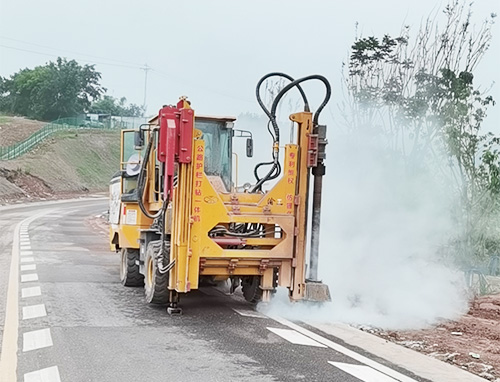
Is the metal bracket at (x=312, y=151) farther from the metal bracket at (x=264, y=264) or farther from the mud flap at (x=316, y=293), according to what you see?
the mud flap at (x=316, y=293)

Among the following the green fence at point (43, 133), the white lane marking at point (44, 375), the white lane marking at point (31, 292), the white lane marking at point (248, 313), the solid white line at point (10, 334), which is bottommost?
the solid white line at point (10, 334)

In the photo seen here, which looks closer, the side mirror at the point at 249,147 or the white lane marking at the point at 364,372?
the white lane marking at the point at 364,372

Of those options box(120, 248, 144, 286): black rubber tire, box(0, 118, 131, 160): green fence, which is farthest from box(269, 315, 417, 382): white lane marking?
box(0, 118, 131, 160): green fence

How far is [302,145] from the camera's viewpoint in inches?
352

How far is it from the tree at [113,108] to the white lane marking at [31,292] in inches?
3555

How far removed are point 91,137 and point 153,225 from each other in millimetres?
69054

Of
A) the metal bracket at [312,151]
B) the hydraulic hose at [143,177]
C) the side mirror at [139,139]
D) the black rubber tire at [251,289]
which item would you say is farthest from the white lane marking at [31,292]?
the metal bracket at [312,151]

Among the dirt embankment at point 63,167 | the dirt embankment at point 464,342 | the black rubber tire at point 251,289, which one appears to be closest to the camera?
the dirt embankment at point 464,342

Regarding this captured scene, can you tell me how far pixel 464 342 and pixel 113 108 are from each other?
106 m

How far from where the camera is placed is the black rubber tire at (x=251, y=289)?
381 inches

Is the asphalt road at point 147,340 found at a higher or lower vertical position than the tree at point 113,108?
lower

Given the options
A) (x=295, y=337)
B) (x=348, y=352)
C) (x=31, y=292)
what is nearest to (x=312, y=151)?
(x=295, y=337)

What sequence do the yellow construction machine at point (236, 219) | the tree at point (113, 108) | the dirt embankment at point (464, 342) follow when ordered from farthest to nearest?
1. the tree at point (113, 108)
2. the yellow construction machine at point (236, 219)
3. the dirt embankment at point (464, 342)

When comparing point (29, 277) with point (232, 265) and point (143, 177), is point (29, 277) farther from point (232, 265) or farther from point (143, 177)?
point (232, 265)
